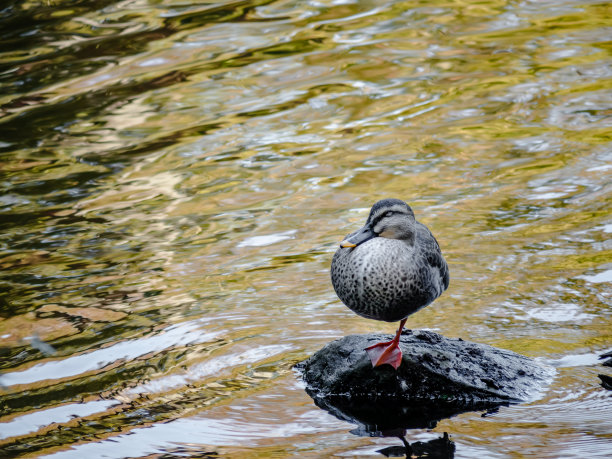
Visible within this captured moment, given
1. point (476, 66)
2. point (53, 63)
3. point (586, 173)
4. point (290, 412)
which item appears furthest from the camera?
point (53, 63)

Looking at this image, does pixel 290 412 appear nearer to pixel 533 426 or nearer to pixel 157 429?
pixel 157 429

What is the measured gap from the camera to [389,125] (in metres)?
9.84

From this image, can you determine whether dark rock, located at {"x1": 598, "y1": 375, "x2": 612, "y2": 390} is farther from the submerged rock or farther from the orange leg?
the orange leg

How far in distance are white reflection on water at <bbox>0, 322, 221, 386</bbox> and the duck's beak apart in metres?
Answer: 1.55

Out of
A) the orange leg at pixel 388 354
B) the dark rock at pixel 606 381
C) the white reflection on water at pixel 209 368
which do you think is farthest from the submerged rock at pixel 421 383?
the white reflection on water at pixel 209 368

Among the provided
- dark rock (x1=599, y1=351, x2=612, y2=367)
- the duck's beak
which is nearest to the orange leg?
the duck's beak

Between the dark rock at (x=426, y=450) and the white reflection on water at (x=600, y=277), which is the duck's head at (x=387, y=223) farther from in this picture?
the white reflection on water at (x=600, y=277)

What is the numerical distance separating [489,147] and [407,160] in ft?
2.94

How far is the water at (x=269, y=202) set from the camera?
4.94 meters

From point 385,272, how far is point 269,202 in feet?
12.5

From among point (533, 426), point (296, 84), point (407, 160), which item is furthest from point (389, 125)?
point (533, 426)

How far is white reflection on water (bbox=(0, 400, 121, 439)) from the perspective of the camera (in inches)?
195

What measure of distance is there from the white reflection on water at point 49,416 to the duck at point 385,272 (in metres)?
1.57

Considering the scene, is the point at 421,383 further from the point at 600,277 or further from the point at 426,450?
the point at 600,277
